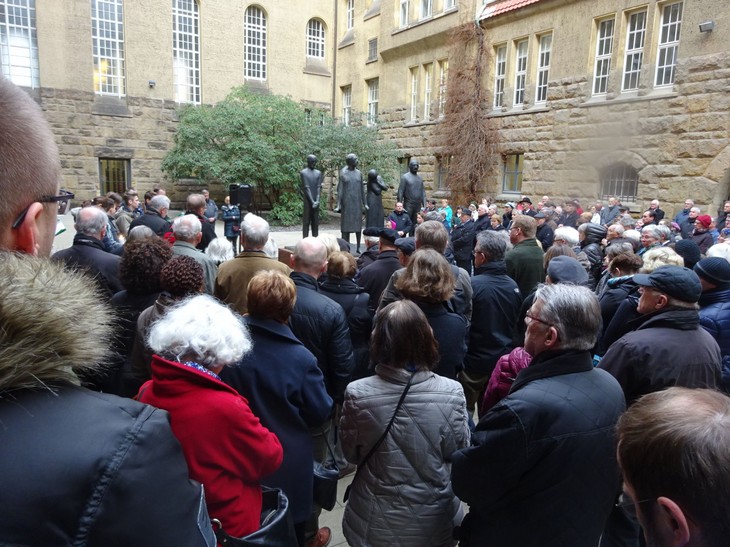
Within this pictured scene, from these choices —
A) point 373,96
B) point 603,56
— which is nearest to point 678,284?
point 603,56

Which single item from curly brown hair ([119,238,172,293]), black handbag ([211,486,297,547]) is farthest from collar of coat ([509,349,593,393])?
curly brown hair ([119,238,172,293])

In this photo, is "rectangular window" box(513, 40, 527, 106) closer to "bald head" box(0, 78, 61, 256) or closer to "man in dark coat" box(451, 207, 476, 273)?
"man in dark coat" box(451, 207, 476, 273)

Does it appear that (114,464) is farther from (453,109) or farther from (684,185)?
(453,109)

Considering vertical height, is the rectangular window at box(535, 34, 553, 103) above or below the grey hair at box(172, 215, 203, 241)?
above

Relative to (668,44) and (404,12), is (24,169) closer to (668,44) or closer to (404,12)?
(668,44)

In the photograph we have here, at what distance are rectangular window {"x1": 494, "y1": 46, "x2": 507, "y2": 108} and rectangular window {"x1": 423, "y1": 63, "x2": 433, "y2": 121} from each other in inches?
→ 130

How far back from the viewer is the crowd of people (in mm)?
738

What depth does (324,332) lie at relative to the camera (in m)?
2.94

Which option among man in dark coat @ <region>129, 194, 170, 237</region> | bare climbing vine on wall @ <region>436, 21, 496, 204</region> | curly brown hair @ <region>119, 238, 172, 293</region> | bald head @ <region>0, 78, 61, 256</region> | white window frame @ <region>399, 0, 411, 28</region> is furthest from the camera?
white window frame @ <region>399, 0, 411, 28</region>

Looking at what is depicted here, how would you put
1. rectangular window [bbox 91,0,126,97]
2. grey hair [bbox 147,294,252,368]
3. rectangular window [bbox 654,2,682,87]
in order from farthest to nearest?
rectangular window [bbox 91,0,126,97], rectangular window [bbox 654,2,682,87], grey hair [bbox 147,294,252,368]

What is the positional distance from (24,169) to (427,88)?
71.1 feet

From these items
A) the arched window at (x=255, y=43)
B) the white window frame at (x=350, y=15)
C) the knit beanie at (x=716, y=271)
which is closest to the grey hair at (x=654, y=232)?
the knit beanie at (x=716, y=271)

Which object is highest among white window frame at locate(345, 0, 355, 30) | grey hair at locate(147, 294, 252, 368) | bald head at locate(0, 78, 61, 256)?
white window frame at locate(345, 0, 355, 30)

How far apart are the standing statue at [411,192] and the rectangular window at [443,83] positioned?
8.16m
